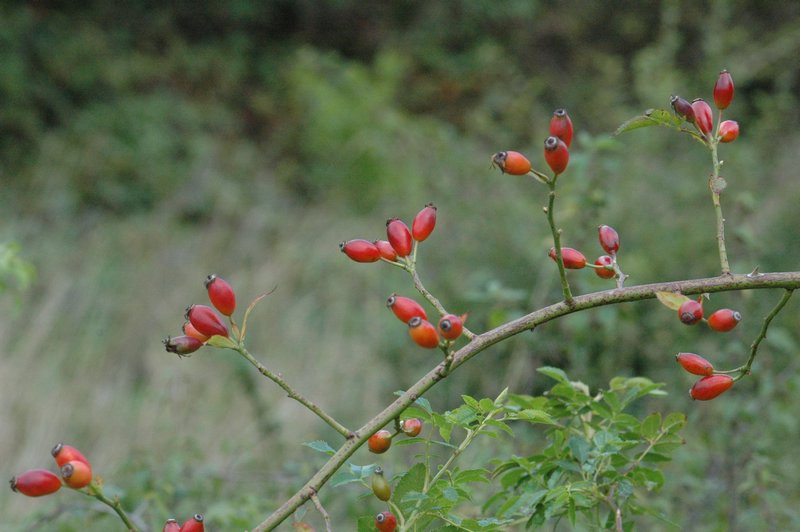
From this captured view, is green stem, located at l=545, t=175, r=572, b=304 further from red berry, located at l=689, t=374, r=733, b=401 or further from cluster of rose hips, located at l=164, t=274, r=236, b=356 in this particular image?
cluster of rose hips, located at l=164, t=274, r=236, b=356

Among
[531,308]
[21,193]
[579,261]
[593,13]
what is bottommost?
[21,193]

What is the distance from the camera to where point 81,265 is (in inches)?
252

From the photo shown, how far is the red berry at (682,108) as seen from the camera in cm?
120

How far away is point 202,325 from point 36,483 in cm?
25

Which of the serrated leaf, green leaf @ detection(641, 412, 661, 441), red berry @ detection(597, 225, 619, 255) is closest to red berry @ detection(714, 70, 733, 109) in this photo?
red berry @ detection(597, 225, 619, 255)

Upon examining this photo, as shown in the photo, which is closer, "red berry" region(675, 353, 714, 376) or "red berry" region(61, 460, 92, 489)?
"red berry" region(61, 460, 92, 489)

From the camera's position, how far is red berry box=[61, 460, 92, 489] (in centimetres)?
101

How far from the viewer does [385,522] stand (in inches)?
44.0

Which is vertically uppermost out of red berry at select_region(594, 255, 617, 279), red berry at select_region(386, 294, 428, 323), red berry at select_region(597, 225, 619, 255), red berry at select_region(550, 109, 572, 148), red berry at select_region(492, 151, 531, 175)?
red berry at select_region(550, 109, 572, 148)

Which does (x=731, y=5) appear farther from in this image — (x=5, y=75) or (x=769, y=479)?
(x=769, y=479)

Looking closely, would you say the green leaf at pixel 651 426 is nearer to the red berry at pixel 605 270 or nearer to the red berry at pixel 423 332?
the red berry at pixel 605 270

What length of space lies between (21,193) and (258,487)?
5.62 meters

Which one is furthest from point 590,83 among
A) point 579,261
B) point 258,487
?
point 579,261

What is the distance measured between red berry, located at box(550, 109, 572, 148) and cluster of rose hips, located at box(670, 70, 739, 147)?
5.8 inches
